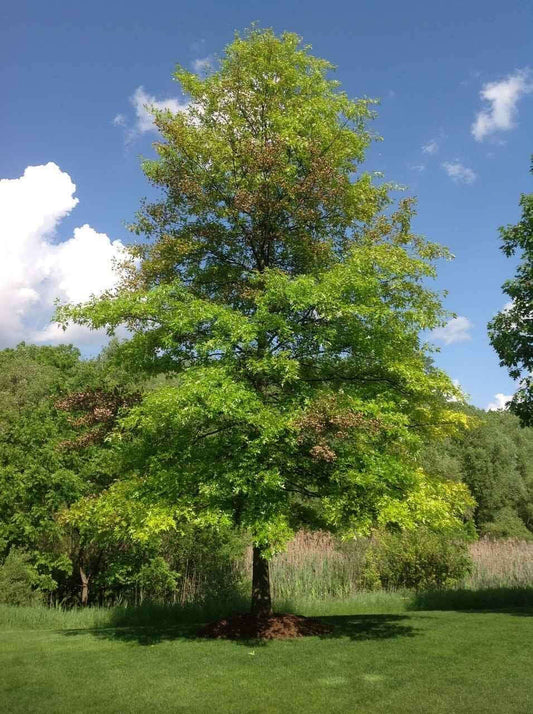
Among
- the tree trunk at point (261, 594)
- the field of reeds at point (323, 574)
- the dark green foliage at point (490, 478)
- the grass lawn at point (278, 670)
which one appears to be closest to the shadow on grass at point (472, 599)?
the field of reeds at point (323, 574)

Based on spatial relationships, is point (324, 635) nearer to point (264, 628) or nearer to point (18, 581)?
point (264, 628)

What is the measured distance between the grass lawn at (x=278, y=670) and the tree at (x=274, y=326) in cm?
189

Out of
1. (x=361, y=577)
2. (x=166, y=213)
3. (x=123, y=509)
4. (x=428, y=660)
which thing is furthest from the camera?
(x=361, y=577)

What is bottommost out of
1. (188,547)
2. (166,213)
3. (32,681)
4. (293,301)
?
(32,681)

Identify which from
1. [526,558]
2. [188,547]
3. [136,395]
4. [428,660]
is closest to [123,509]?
[136,395]

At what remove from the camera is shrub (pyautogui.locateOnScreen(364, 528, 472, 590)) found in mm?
21156

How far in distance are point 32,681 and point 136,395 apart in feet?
18.4

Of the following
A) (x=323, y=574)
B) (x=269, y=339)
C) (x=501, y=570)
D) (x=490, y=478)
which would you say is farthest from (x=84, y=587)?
(x=490, y=478)

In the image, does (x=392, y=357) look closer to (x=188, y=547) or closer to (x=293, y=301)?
(x=293, y=301)

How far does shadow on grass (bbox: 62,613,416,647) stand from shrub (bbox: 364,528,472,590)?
6.32 metres

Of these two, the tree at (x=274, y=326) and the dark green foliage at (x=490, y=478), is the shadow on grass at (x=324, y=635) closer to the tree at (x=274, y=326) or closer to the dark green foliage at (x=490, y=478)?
the tree at (x=274, y=326)

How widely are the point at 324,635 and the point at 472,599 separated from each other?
8.48 m

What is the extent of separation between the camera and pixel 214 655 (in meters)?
10.5

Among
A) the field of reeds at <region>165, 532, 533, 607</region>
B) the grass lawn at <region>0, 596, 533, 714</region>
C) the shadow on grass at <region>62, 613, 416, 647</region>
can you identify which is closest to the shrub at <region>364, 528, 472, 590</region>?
the field of reeds at <region>165, 532, 533, 607</region>
